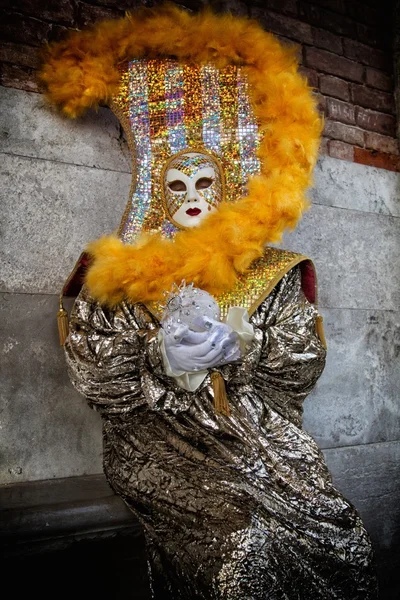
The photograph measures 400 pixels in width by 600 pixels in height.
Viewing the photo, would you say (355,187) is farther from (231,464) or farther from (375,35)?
(231,464)

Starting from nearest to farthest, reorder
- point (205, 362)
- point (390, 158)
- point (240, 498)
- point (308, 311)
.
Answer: point (240, 498) → point (205, 362) → point (308, 311) → point (390, 158)

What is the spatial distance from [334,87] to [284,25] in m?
0.48

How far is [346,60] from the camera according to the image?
423 centimetres

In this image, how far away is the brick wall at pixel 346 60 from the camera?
157 inches

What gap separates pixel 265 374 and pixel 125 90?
1.49 metres

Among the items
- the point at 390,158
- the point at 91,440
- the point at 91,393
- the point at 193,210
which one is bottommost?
the point at 91,440

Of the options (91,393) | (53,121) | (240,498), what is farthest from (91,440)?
(53,121)

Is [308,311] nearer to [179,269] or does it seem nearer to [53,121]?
[179,269]

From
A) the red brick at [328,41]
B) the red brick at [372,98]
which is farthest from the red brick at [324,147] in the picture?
the red brick at [328,41]

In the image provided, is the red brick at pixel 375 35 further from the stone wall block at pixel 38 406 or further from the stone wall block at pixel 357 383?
the stone wall block at pixel 38 406

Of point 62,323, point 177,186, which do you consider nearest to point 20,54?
point 177,186

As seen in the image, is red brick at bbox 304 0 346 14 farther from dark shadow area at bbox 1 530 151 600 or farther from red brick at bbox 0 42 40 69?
dark shadow area at bbox 1 530 151 600

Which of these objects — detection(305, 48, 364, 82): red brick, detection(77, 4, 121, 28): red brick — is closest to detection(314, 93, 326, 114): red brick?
detection(305, 48, 364, 82): red brick

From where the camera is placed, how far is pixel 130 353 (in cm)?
267
